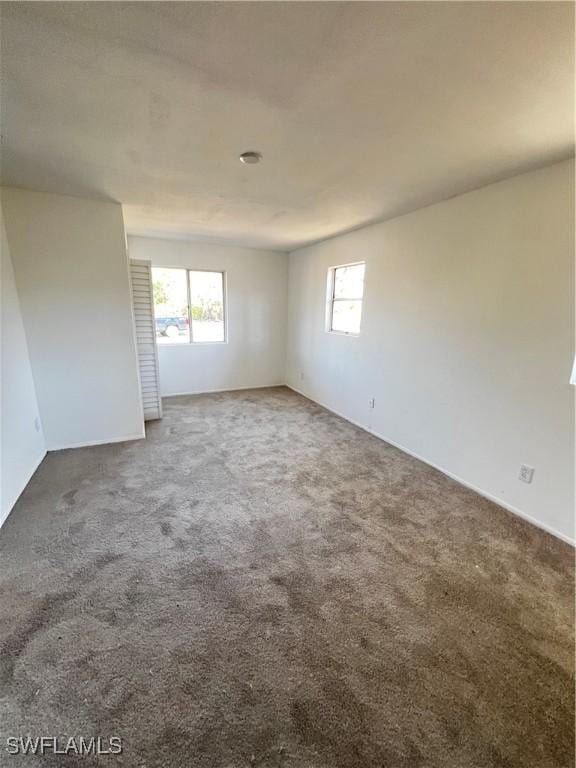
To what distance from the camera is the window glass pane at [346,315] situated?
400cm

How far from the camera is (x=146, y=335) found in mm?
3881

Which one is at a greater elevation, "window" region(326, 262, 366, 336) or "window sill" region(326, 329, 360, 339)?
"window" region(326, 262, 366, 336)

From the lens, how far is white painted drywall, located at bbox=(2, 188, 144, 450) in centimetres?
274

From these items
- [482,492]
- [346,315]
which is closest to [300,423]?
[346,315]

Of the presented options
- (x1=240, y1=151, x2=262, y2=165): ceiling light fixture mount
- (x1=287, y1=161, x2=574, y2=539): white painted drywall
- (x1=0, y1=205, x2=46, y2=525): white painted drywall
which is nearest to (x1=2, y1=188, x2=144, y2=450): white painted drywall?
(x1=0, y1=205, x2=46, y2=525): white painted drywall

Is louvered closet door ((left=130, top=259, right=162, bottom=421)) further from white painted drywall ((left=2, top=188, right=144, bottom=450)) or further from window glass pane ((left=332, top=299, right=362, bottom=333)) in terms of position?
window glass pane ((left=332, top=299, right=362, bottom=333))

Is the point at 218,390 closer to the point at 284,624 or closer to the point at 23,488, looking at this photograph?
the point at 23,488

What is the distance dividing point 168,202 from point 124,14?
205cm

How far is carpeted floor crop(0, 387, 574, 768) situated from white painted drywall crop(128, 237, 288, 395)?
2.69 meters

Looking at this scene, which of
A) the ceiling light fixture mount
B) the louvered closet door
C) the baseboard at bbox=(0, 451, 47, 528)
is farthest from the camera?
the louvered closet door

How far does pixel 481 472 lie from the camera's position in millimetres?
2570

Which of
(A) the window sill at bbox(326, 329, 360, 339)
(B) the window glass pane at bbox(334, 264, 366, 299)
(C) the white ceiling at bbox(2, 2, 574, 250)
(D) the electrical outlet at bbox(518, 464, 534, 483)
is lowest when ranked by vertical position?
(D) the electrical outlet at bbox(518, 464, 534, 483)

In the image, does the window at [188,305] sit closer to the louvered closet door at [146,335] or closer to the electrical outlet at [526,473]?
the louvered closet door at [146,335]

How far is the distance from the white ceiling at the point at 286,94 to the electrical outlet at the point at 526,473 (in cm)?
202
